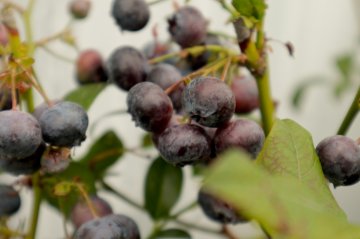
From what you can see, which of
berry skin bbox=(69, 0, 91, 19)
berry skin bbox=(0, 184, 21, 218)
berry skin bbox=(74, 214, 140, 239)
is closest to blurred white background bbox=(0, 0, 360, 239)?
berry skin bbox=(69, 0, 91, 19)

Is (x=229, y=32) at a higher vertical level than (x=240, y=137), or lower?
lower

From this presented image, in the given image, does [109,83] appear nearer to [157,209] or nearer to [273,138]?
[157,209]

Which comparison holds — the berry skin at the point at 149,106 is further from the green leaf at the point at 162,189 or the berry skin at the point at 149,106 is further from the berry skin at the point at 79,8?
the berry skin at the point at 79,8

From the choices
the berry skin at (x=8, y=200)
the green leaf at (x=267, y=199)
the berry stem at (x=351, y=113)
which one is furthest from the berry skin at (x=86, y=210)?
the green leaf at (x=267, y=199)

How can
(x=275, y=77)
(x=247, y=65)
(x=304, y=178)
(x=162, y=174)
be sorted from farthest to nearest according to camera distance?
1. (x=275, y=77)
2. (x=162, y=174)
3. (x=247, y=65)
4. (x=304, y=178)

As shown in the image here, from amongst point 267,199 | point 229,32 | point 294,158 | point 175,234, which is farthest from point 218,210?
point 229,32

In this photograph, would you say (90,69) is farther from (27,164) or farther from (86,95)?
(27,164)

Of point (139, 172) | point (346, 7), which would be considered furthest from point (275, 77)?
point (139, 172)
